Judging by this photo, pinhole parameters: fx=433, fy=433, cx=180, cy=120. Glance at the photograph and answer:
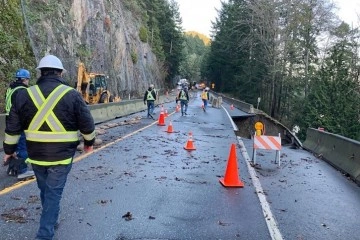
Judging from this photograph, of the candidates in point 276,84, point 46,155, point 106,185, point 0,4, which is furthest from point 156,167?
point 276,84

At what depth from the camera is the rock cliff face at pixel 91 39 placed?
1075 inches

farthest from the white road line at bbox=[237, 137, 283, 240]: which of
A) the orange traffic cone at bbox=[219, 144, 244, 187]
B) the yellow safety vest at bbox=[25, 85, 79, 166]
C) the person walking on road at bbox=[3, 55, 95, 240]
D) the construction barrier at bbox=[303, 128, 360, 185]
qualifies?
the yellow safety vest at bbox=[25, 85, 79, 166]

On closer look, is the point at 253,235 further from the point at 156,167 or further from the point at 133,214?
the point at 156,167

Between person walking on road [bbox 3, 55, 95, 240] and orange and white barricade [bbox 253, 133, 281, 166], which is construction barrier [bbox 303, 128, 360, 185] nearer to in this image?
orange and white barricade [bbox 253, 133, 281, 166]

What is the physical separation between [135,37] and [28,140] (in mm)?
57887

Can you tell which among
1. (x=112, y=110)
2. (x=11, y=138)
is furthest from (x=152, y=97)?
(x=11, y=138)

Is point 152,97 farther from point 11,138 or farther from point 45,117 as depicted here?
point 45,117

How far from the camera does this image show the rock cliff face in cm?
2731

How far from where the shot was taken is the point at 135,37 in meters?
61.1

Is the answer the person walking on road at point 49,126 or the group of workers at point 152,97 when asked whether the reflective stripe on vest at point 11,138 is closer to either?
the person walking on road at point 49,126

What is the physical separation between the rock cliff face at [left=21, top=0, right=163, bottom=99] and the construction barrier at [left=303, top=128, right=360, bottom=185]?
16145 mm

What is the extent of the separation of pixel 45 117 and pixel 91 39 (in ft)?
115

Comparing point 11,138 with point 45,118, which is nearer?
point 45,118

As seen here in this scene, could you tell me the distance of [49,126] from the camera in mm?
4551
